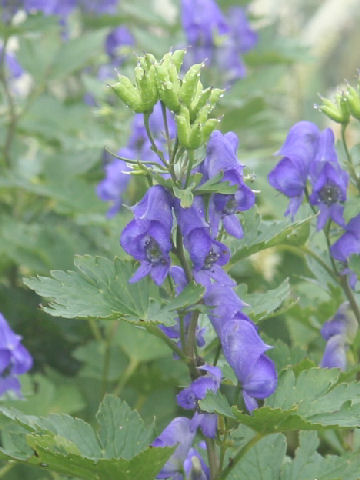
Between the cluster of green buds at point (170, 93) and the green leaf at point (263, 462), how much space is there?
0.42m

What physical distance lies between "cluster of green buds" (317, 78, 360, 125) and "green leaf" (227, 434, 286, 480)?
1.45 feet

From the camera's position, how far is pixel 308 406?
97 cm

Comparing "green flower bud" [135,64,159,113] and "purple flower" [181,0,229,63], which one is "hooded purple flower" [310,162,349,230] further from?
"purple flower" [181,0,229,63]

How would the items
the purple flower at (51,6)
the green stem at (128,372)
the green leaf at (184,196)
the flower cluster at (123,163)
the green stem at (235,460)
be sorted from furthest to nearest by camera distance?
the purple flower at (51,6) < the flower cluster at (123,163) < the green stem at (128,372) < the green stem at (235,460) < the green leaf at (184,196)

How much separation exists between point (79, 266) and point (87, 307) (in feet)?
0.21

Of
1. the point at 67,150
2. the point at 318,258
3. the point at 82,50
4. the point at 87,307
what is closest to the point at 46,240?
the point at 67,150

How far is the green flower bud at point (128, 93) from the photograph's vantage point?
0.96 metres

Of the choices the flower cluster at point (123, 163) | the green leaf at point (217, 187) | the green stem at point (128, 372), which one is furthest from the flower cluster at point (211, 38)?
the green leaf at point (217, 187)

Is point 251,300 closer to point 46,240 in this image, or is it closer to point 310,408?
point 310,408

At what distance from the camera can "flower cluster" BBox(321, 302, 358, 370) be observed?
1.27 m

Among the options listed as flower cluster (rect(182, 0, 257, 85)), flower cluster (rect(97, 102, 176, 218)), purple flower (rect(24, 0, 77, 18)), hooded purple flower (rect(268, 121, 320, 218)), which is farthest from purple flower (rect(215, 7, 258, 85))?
hooded purple flower (rect(268, 121, 320, 218))

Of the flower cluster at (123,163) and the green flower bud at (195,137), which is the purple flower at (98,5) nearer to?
the flower cluster at (123,163)

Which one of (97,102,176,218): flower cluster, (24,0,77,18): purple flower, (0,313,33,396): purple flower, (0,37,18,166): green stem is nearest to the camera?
(0,313,33,396): purple flower

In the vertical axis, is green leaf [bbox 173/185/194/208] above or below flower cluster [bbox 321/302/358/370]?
above
